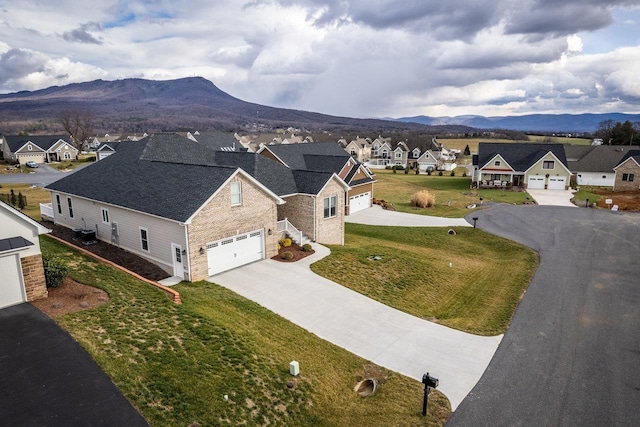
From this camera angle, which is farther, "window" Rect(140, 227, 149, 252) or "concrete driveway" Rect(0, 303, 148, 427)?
"window" Rect(140, 227, 149, 252)

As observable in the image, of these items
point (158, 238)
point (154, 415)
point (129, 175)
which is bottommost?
point (154, 415)

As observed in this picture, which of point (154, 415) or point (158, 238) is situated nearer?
point (154, 415)

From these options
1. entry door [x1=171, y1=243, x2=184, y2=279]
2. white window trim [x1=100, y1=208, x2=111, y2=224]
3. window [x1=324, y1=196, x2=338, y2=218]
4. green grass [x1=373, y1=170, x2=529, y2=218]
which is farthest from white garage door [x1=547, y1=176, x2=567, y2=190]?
white window trim [x1=100, y1=208, x2=111, y2=224]

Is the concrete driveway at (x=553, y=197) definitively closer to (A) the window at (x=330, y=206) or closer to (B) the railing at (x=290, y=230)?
(A) the window at (x=330, y=206)

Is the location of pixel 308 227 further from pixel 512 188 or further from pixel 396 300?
pixel 512 188

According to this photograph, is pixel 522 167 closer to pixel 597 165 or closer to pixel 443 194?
pixel 597 165

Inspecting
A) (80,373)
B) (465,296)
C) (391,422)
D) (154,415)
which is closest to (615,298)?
(465,296)

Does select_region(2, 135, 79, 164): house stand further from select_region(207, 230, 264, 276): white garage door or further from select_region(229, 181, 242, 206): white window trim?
select_region(229, 181, 242, 206): white window trim

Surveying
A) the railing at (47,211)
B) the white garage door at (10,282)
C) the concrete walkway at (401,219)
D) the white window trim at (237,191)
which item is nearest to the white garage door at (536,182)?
the concrete walkway at (401,219)

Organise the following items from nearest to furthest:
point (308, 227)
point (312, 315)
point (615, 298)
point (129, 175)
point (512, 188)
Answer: point (312, 315), point (615, 298), point (129, 175), point (308, 227), point (512, 188)
